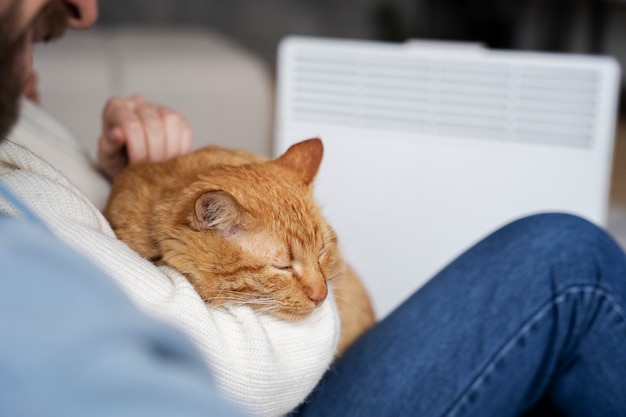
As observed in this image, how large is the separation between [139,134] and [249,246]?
0.32 metres

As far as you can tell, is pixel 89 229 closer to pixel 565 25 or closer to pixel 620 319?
pixel 620 319

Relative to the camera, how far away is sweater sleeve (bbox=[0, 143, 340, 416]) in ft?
2.12

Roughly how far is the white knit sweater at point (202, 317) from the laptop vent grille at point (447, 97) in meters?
0.85

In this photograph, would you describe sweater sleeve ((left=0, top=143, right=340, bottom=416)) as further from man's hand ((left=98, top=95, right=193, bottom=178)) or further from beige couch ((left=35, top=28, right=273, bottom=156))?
beige couch ((left=35, top=28, right=273, bottom=156))

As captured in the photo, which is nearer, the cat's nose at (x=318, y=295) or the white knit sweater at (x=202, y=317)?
the white knit sweater at (x=202, y=317)

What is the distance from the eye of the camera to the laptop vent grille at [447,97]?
4.85ft

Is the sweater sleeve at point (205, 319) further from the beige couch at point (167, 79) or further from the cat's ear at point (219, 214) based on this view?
the beige couch at point (167, 79)

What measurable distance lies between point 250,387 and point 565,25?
4094 mm

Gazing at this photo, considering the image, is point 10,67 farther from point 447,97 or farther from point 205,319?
point 447,97

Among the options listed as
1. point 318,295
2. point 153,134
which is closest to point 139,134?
point 153,134

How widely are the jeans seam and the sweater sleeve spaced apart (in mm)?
211

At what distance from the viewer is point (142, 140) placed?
1038 millimetres

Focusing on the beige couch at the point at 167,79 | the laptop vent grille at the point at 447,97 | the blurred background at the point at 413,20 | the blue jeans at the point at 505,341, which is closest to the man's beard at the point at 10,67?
the blue jeans at the point at 505,341

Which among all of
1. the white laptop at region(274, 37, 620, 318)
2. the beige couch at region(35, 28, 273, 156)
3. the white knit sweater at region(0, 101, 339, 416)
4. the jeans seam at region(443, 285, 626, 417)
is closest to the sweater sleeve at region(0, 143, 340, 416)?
the white knit sweater at region(0, 101, 339, 416)
